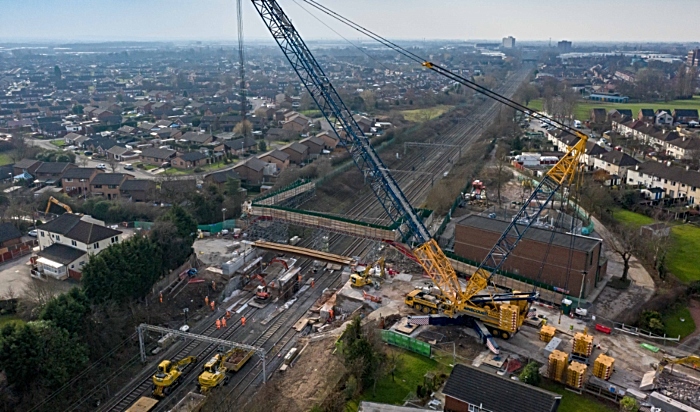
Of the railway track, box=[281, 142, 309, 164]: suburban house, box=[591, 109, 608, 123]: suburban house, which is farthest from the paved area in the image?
box=[591, 109, 608, 123]: suburban house

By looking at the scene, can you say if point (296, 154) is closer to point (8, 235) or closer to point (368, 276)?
point (368, 276)

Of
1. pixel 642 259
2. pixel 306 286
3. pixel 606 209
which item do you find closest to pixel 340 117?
pixel 306 286

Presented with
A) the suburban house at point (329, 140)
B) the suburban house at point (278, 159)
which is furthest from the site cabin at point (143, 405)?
the suburban house at point (329, 140)

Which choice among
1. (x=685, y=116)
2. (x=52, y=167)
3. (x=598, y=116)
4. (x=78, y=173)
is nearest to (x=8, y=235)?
(x=78, y=173)

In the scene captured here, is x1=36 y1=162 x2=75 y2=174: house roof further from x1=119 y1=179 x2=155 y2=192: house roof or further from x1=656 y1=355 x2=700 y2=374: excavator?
x1=656 y1=355 x2=700 y2=374: excavator

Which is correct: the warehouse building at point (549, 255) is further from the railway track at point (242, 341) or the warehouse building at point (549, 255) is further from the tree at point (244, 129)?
the tree at point (244, 129)
